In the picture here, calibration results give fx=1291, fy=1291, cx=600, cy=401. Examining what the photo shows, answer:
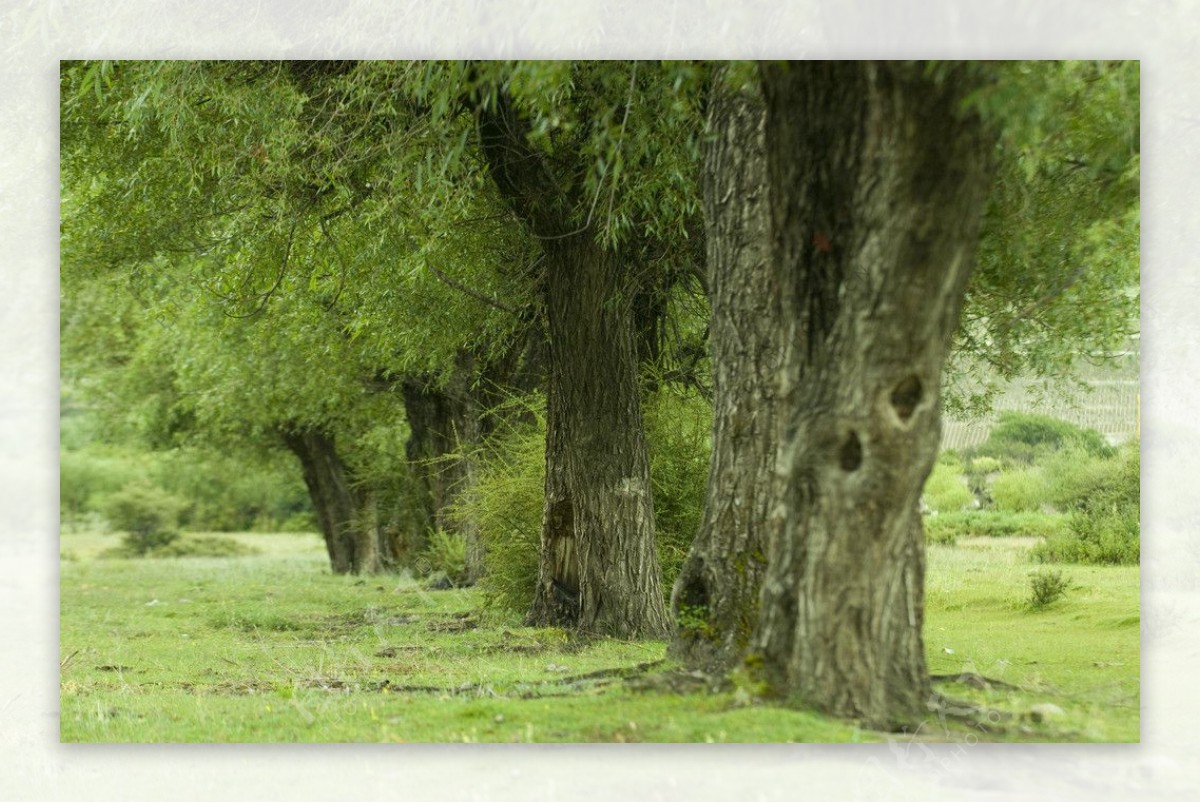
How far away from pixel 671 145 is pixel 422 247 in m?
2.43

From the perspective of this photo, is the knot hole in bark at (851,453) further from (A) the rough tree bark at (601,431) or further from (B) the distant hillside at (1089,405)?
(A) the rough tree bark at (601,431)

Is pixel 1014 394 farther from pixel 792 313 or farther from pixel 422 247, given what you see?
pixel 422 247

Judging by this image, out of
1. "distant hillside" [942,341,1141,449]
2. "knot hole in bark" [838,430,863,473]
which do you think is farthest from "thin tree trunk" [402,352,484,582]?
"knot hole in bark" [838,430,863,473]

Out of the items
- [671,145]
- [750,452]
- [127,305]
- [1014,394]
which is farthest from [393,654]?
[127,305]

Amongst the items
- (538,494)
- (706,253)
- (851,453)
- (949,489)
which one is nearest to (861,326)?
(851,453)

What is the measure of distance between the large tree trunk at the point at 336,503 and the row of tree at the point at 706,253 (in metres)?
9.14

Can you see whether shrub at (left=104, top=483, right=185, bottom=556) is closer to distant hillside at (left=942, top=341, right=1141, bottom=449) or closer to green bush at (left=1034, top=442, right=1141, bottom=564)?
distant hillside at (left=942, top=341, right=1141, bottom=449)

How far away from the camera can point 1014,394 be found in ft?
29.8

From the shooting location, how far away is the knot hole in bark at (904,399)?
19.1 ft

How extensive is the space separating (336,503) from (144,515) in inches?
208

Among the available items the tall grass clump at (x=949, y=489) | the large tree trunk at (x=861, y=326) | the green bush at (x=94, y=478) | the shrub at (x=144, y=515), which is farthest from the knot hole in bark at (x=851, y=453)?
the shrub at (x=144, y=515)

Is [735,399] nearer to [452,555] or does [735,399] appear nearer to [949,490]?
[949,490]

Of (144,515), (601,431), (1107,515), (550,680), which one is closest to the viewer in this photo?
(550,680)

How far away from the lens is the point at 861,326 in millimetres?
5855
